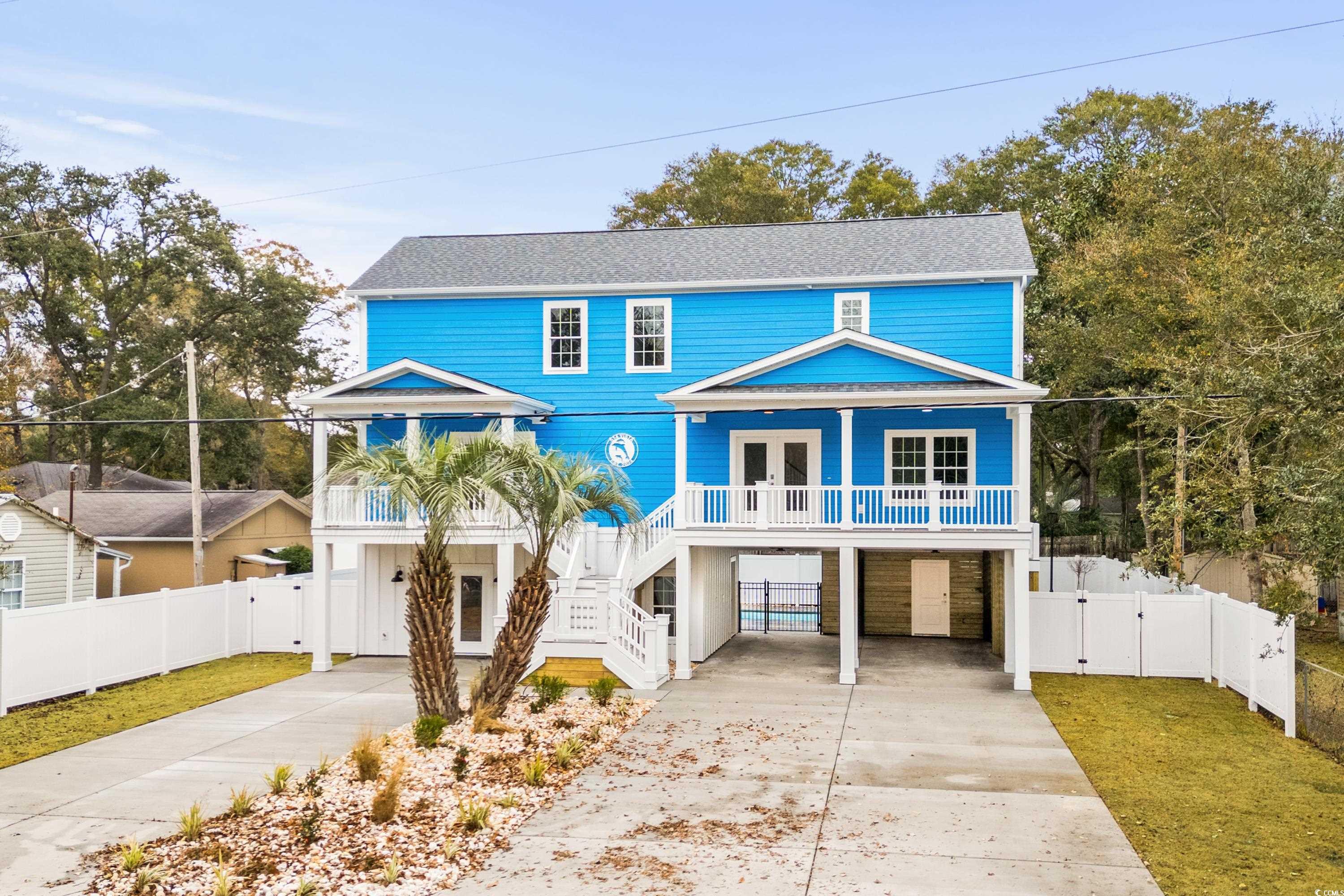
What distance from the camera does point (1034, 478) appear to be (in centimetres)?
5003

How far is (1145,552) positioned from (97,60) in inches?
877

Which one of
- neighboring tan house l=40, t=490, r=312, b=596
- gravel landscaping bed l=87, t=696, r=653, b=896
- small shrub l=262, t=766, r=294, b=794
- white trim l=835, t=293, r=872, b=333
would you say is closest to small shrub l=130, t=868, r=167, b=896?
gravel landscaping bed l=87, t=696, r=653, b=896

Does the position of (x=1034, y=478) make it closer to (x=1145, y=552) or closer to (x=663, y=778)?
(x=1145, y=552)

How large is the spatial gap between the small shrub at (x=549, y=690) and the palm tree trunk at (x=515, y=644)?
82 cm

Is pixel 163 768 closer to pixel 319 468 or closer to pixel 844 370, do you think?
pixel 319 468

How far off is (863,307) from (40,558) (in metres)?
18.6

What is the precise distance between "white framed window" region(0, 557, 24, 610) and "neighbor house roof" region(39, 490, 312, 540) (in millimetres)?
6224

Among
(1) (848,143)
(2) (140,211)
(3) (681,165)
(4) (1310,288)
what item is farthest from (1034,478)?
(2) (140,211)

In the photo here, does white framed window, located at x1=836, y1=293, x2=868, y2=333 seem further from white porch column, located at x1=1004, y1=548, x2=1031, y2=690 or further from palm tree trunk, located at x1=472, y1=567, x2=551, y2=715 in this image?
palm tree trunk, located at x1=472, y1=567, x2=551, y2=715

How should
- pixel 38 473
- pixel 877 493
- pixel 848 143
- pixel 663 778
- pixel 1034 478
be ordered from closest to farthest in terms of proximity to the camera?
1. pixel 663 778
2. pixel 877 493
3. pixel 38 473
4. pixel 848 143
5. pixel 1034 478

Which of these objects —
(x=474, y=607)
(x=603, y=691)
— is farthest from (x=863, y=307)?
(x=603, y=691)

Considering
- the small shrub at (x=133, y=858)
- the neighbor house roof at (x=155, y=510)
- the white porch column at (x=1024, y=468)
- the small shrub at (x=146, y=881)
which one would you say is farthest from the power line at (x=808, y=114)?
the small shrub at (x=146, y=881)

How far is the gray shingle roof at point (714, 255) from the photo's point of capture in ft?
69.6

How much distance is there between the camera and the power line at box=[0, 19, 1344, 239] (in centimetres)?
1538
